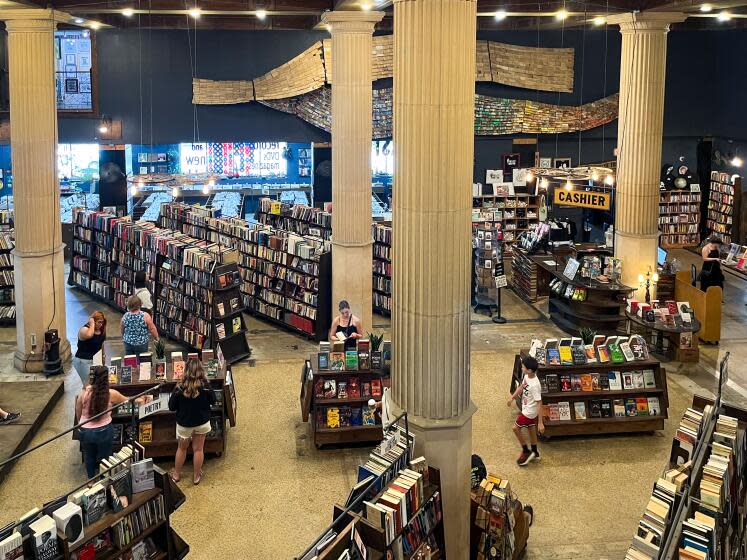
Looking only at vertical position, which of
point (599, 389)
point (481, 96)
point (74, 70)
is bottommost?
point (599, 389)

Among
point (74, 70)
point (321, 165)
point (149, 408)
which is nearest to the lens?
point (149, 408)

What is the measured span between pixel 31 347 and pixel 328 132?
991 cm

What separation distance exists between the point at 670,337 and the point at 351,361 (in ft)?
18.5

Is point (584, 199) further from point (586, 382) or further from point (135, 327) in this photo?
point (135, 327)

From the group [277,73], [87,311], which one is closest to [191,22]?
[277,73]

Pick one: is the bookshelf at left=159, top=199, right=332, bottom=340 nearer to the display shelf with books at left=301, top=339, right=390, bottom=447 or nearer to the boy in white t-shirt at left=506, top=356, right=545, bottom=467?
the display shelf with books at left=301, top=339, right=390, bottom=447

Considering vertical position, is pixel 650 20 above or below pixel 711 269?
above

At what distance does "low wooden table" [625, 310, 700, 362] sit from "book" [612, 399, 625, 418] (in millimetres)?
2796

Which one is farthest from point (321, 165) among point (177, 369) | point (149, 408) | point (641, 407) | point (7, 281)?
point (149, 408)

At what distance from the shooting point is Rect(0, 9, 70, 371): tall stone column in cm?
1227

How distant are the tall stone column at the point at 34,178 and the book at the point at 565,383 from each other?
729cm

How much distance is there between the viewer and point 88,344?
35.2ft

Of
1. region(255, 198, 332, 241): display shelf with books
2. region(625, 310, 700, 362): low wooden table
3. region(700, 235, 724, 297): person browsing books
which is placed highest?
region(255, 198, 332, 241): display shelf with books

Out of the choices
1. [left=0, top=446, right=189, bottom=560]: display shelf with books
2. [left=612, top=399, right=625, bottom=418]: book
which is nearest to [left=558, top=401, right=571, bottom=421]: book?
[left=612, top=399, right=625, bottom=418]: book
